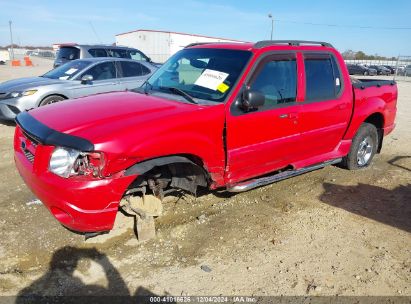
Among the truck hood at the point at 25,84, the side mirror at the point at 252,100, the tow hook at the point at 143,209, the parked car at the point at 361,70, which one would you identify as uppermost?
the side mirror at the point at 252,100

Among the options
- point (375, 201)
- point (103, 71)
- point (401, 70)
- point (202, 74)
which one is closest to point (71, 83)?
point (103, 71)

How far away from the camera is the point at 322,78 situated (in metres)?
5.01

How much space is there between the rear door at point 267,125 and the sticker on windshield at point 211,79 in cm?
30

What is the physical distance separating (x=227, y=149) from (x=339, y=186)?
2390mm

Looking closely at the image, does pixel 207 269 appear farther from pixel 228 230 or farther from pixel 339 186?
pixel 339 186

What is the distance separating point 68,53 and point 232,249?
11169mm

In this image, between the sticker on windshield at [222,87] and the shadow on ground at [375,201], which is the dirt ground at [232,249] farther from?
the sticker on windshield at [222,87]

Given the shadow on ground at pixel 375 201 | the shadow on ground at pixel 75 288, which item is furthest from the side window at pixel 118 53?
the shadow on ground at pixel 75 288

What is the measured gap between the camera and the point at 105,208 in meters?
3.17

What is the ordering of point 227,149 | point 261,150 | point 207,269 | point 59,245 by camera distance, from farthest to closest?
point 261,150, point 227,149, point 59,245, point 207,269

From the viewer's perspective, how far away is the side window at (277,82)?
4.23m

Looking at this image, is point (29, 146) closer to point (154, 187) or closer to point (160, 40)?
point (154, 187)

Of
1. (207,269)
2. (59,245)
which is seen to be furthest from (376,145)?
(59,245)

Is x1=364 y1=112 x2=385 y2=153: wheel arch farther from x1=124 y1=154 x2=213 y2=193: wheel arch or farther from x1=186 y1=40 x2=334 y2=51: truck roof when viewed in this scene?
x1=124 y1=154 x2=213 y2=193: wheel arch
